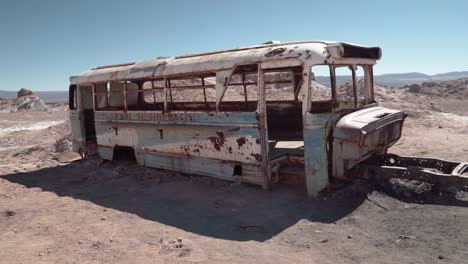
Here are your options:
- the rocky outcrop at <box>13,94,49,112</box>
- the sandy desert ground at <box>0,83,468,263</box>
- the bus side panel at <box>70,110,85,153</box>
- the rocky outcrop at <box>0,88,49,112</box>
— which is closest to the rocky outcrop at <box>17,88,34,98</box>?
the rocky outcrop at <box>0,88,49,112</box>

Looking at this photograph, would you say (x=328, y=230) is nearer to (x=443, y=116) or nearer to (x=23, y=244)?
(x=23, y=244)

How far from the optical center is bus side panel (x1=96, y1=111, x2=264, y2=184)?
645 cm

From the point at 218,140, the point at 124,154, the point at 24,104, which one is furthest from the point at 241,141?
the point at 24,104

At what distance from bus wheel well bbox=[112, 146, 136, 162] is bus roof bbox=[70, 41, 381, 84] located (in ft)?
5.58

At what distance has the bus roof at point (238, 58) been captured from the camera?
18.7ft

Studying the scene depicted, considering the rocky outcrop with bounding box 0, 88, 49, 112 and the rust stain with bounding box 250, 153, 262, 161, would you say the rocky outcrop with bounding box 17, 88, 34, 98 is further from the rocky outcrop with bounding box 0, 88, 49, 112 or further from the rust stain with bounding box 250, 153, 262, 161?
the rust stain with bounding box 250, 153, 262, 161

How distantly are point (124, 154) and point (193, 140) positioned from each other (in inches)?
121

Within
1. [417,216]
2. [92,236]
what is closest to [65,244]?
[92,236]

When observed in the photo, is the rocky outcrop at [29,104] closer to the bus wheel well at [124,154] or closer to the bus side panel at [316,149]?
the bus wheel well at [124,154]

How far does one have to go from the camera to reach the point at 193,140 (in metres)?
7.33

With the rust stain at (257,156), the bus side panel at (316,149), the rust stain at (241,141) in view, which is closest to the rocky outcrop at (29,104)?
the rust stain at (241,141)

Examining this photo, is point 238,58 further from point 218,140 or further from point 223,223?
point 223,223

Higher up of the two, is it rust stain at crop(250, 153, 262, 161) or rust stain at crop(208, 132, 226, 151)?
rust stain at crop(208, 132, 226, 151)

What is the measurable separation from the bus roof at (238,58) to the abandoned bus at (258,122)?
0.02m
